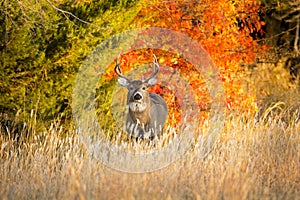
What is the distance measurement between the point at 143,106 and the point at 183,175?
2.81 m

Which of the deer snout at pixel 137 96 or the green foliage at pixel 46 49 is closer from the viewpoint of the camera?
the green foliage at pixel 46 49

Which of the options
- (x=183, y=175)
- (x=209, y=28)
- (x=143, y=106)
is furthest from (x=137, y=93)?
(x=183, y=175)

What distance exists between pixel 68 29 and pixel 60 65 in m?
0.49

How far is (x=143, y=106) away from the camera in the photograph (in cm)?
846

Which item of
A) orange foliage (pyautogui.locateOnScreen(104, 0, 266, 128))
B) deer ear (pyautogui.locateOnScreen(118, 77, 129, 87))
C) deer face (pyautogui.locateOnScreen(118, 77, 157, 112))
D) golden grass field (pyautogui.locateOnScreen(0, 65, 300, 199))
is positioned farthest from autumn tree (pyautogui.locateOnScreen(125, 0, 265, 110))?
golden grass field (pyautogui.locateOnScreen(0, 65, 300, 199))

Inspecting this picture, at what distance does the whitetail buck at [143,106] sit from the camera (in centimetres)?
809

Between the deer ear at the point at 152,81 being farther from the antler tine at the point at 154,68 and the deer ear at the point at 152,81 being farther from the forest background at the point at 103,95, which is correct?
the forest background at the point at 103,95

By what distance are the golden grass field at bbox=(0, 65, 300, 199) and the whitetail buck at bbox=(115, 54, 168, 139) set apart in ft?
4.94

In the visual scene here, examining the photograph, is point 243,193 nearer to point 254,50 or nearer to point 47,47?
point 47,47

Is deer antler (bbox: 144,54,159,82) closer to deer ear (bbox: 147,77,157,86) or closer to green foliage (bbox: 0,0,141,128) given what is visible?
deer ear (bbox: 147,77,157,86)

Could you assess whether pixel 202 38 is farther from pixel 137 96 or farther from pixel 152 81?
pixel 137 96

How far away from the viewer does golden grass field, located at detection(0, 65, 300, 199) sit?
5.05 metres

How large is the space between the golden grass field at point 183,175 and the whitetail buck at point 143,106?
1507mm

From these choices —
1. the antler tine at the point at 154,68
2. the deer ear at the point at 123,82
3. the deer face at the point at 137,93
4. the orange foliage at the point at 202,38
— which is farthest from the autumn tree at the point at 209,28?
Result: the deer ear at the point at 123,82
